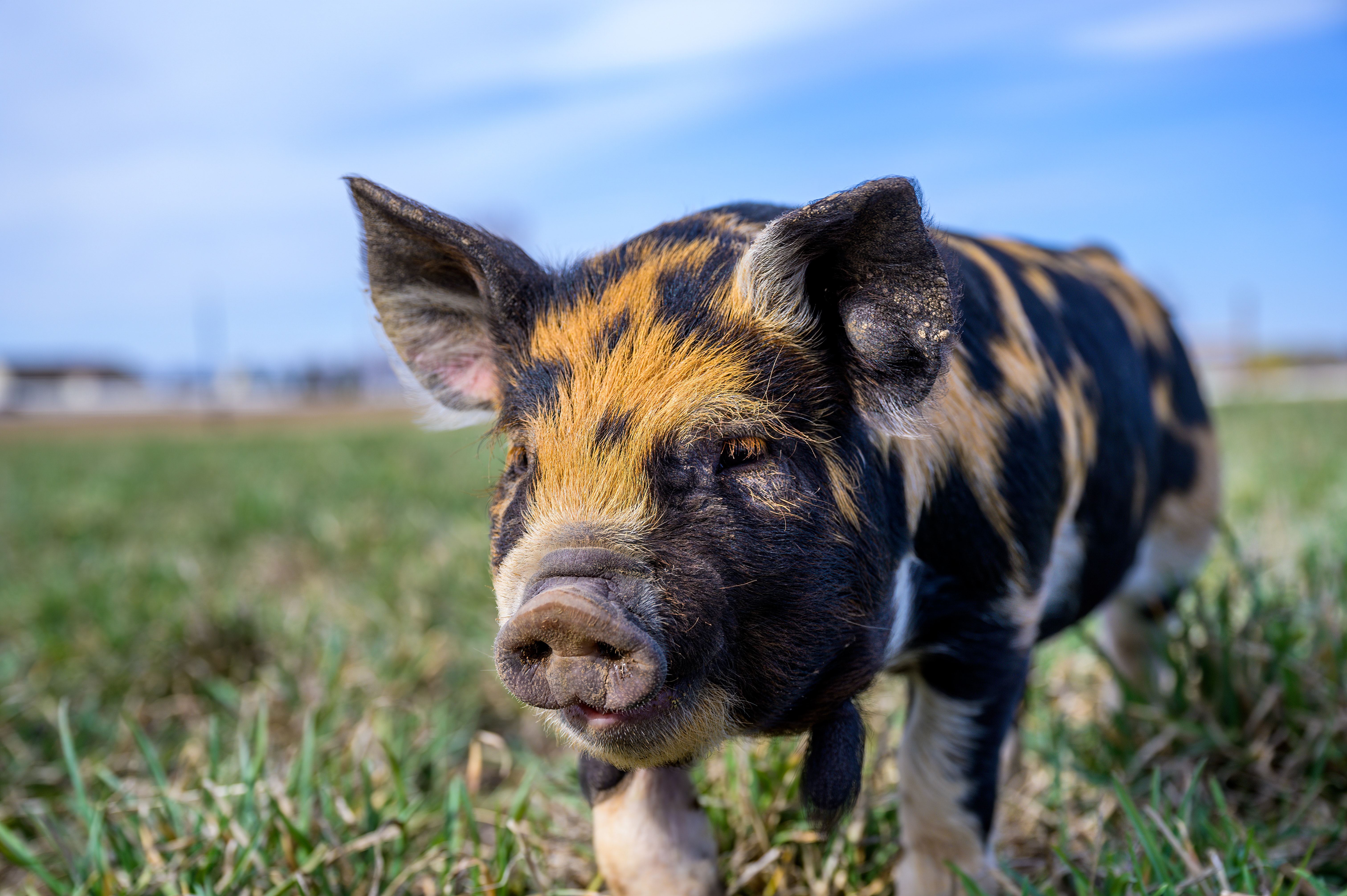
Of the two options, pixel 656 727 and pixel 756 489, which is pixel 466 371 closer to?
pixel 756 489

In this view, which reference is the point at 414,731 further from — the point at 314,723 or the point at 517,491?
the point at 517,491

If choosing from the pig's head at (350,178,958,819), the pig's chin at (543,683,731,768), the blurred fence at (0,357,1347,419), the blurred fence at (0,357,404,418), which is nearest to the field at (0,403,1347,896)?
the pig's head at (350,178,958,819)

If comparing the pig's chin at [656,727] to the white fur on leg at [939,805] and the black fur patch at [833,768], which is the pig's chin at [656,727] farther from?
the white fur on leg at [939,805]

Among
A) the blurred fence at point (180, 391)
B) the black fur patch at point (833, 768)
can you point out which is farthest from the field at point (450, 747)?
the blurred fence at point (180, 391)

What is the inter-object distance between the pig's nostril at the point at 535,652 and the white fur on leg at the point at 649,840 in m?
0.64

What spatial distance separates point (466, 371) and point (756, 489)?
0.94 meters

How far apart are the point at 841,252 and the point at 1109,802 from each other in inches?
78.4

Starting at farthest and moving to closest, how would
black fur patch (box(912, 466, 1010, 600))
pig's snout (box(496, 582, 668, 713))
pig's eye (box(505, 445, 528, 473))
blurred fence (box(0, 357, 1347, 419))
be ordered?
blurred fence (box(0, 357, 1347, 419)) < black fur patch (box(912, 466, 1010, 600)) < pig's eye (box(505, 445, 528, 473)) < pig's snout (box(496, 582, 668, 713))

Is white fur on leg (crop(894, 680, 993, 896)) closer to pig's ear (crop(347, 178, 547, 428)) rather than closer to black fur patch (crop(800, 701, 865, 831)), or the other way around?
black fur patch (crop(800, 701, 865, 831))

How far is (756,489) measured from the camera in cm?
180

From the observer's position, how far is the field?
7.98ft

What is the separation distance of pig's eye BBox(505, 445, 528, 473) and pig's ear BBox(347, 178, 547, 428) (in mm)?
210

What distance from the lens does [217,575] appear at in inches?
220

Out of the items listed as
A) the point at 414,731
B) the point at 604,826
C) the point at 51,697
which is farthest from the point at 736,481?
the point at 51,697
